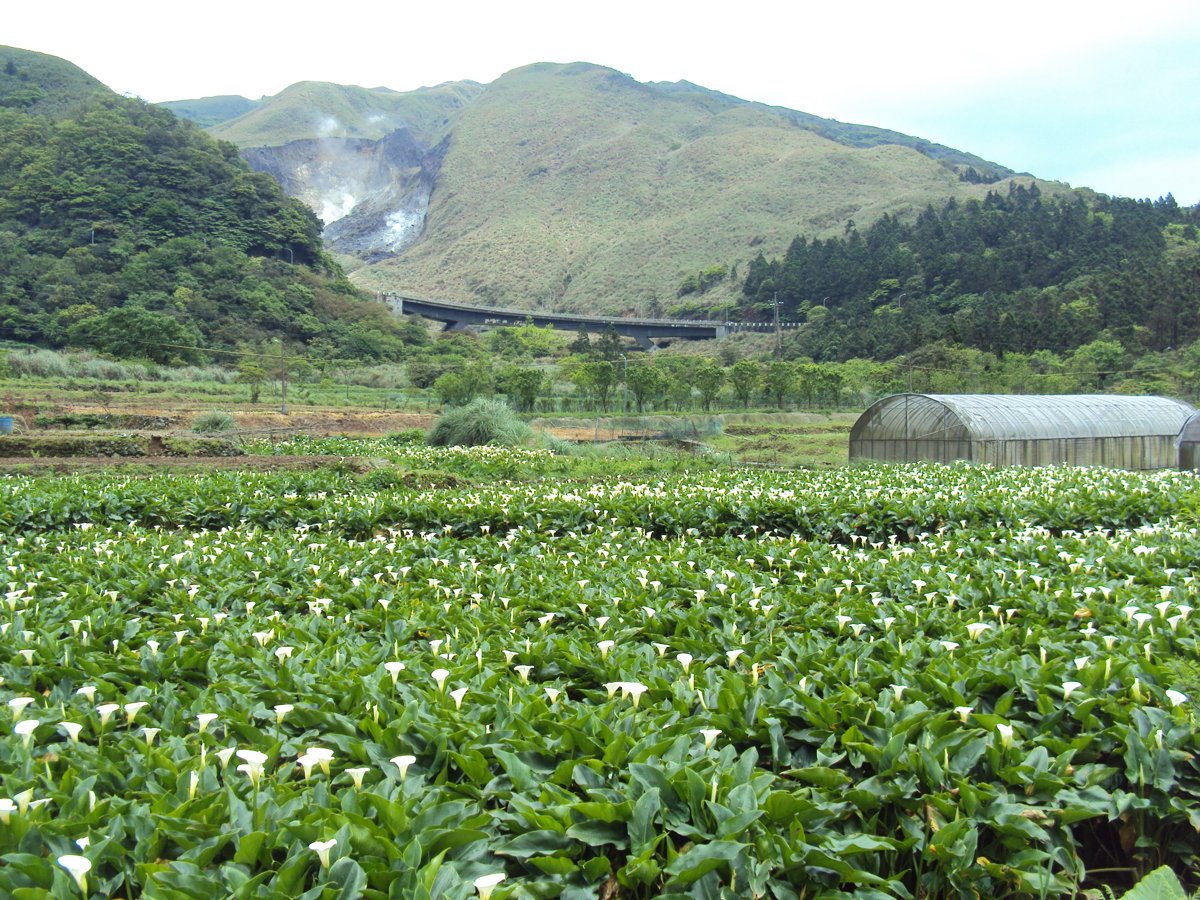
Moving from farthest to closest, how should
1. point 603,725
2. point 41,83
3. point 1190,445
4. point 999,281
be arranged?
point 41,83 → point 999,281 → point 1190,445 → point 603,725

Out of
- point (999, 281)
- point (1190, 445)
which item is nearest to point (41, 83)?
point (999, 281)

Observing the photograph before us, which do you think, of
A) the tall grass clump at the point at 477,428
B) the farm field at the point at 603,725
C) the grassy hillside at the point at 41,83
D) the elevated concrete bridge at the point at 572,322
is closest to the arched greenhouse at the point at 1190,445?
the tall grass clump at the point at 477,428

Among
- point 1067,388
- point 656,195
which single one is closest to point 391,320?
point 1067,388

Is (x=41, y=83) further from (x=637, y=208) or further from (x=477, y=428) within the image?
(x=477, y=428)

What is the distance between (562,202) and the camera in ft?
555

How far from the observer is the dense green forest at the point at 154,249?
57.0m

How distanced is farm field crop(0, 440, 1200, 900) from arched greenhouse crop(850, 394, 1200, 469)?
17417mm

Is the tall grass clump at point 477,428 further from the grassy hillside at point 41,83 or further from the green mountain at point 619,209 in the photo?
the grassy hillside at point 41,83

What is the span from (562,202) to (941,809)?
174736 millimetres

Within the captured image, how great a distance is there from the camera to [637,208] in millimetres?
158500

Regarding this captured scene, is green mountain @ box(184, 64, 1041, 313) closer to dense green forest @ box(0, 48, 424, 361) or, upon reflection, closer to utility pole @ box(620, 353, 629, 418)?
dense green forest @ box(0, 48, 424, 361)

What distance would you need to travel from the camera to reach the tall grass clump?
26.1 m

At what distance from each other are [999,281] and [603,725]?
83.1m

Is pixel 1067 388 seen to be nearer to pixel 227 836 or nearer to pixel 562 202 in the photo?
pixel 227 836
